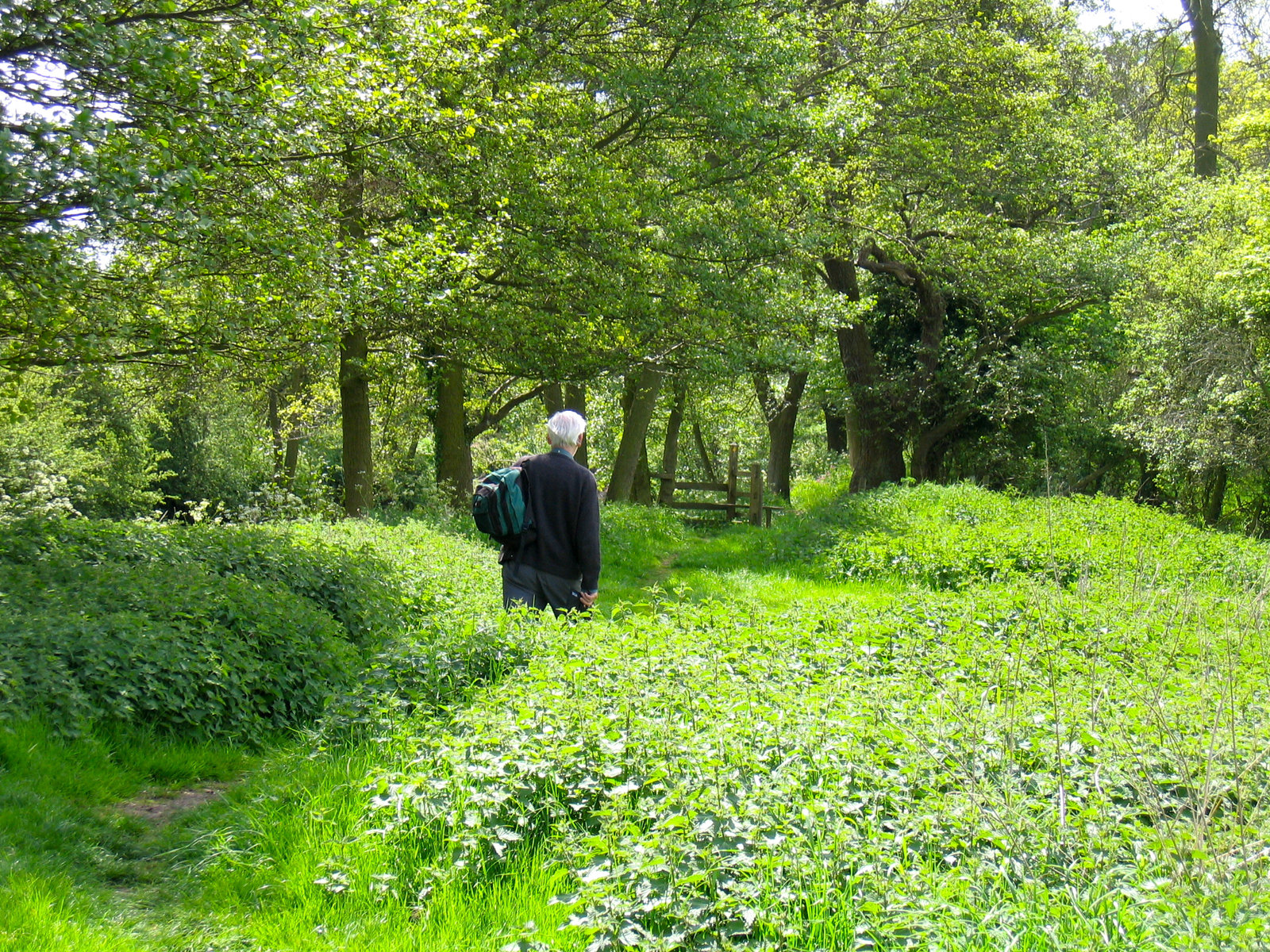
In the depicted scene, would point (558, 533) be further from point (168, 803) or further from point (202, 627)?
point (168, 803)

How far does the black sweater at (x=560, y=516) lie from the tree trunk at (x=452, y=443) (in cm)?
1099

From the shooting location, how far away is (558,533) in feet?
25.0

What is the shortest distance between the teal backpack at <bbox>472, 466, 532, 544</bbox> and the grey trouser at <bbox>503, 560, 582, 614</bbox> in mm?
426

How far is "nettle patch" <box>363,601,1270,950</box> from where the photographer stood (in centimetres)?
324

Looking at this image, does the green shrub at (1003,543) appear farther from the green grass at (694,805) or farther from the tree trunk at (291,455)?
the tree trunk at (291,455)

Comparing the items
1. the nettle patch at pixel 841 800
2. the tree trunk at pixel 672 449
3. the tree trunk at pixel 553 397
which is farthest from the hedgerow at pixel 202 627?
the tree trunk at pixel 672 449

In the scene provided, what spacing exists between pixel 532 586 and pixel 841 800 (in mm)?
4186

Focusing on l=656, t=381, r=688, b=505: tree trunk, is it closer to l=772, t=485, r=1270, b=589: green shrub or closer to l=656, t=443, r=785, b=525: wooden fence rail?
l=656, t=443, r=785, b=525: wooden fence rail

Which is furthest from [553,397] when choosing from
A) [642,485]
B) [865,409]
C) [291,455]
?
[291,455]

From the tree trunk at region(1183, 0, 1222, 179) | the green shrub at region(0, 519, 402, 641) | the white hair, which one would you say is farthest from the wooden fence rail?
the tree trunk at region(1183, 0, 1222, 179)

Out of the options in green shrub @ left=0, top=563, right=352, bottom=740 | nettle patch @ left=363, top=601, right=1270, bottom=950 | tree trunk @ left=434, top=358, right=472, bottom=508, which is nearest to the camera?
nettle patch @ left=363, top=601, right=1270, bottom=950

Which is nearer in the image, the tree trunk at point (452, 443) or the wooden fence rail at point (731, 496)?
the tree trunk at point (452, 443)

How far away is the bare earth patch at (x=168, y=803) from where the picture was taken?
17.0 feet

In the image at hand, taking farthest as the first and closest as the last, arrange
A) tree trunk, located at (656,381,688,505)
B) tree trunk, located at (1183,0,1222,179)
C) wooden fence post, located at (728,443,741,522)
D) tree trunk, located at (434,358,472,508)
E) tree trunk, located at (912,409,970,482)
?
tree trunk, located at (1183,0,1222,179), tree trunk, located at (912,409,970,482), tree trunk, located at (656,381,688,505), wooden fence post, located at (728,443,741,522), tree trunk, located at (434,358,472,508)
